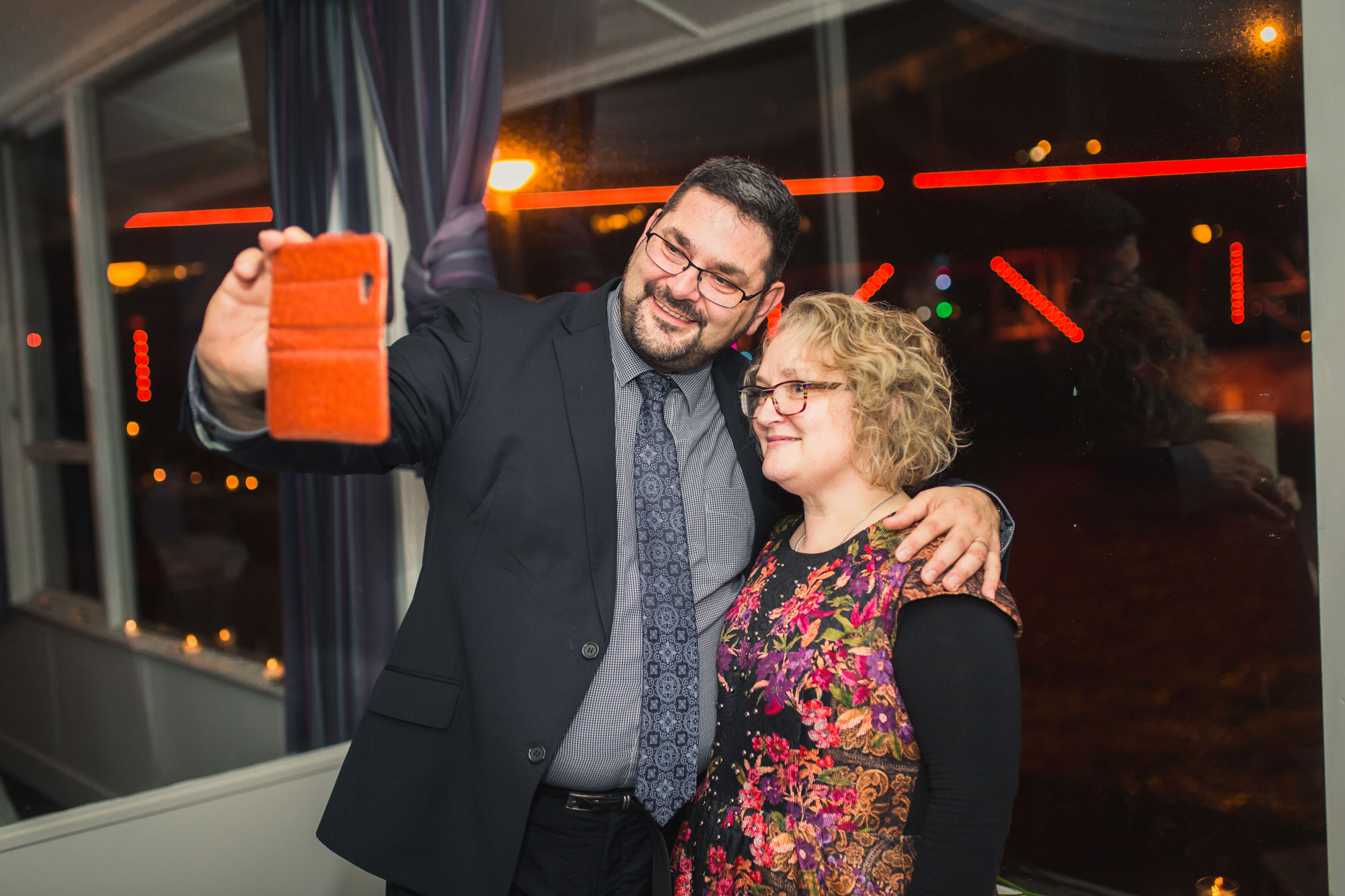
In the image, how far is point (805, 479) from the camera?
1.28 meters

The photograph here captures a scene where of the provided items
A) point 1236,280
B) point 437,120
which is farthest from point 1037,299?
point 437,120

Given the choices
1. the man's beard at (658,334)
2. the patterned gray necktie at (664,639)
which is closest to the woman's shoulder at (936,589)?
the patterned gray necktie at (664,639)

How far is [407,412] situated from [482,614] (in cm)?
33

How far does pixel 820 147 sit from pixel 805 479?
1291mm

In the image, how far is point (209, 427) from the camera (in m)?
0.95

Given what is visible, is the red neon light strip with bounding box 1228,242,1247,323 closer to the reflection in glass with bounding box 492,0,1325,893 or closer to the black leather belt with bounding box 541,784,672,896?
the reflection in glass with bounding box 492,0,1325,893

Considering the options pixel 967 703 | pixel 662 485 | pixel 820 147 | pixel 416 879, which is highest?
pixel 820 147

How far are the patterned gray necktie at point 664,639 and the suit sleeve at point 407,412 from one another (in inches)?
12.6

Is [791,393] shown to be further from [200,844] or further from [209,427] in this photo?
[200,844]

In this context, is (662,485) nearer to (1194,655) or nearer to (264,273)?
(264,273)

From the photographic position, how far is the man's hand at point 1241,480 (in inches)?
60.5

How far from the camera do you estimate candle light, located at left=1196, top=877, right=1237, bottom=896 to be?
5.41ft

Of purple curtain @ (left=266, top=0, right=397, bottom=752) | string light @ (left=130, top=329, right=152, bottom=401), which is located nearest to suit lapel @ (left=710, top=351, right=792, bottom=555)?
purple curtain @ (left=266, top=0, right=397, bottom=752)

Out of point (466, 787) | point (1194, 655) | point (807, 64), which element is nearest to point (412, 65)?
point (807, 64)
